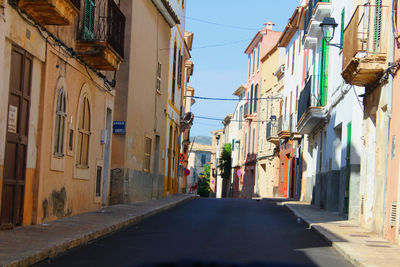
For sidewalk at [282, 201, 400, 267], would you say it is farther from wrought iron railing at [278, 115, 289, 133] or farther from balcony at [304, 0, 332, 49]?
wrought iron railing at [278, 115, 289, 133]

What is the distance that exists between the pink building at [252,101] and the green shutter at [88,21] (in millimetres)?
37592

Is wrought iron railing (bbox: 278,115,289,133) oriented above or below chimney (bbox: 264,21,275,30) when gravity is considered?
below

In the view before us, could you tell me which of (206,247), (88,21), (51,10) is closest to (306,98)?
(88,21)

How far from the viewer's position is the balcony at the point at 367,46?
47.0 feet

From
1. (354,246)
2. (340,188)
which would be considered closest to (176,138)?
(340,188)

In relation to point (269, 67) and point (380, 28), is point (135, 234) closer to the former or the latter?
point (380, 28)

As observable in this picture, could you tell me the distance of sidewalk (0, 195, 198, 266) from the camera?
827 centimetres

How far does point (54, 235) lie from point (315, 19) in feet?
58.5

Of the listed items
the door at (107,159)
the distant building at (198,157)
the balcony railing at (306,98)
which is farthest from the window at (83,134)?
the distant building at (198,157)

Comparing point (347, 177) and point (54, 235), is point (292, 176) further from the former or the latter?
point (54, 235)

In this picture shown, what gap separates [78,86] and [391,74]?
6.99 metres

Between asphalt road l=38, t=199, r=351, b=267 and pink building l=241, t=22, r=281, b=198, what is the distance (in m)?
38.3

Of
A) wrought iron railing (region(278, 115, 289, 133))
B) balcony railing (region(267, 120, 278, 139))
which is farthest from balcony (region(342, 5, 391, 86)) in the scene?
balcony railing (region(267, 120, 278, 139))

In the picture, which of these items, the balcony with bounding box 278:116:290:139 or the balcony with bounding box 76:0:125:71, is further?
the balcony with bounding box 278:116:290:139
